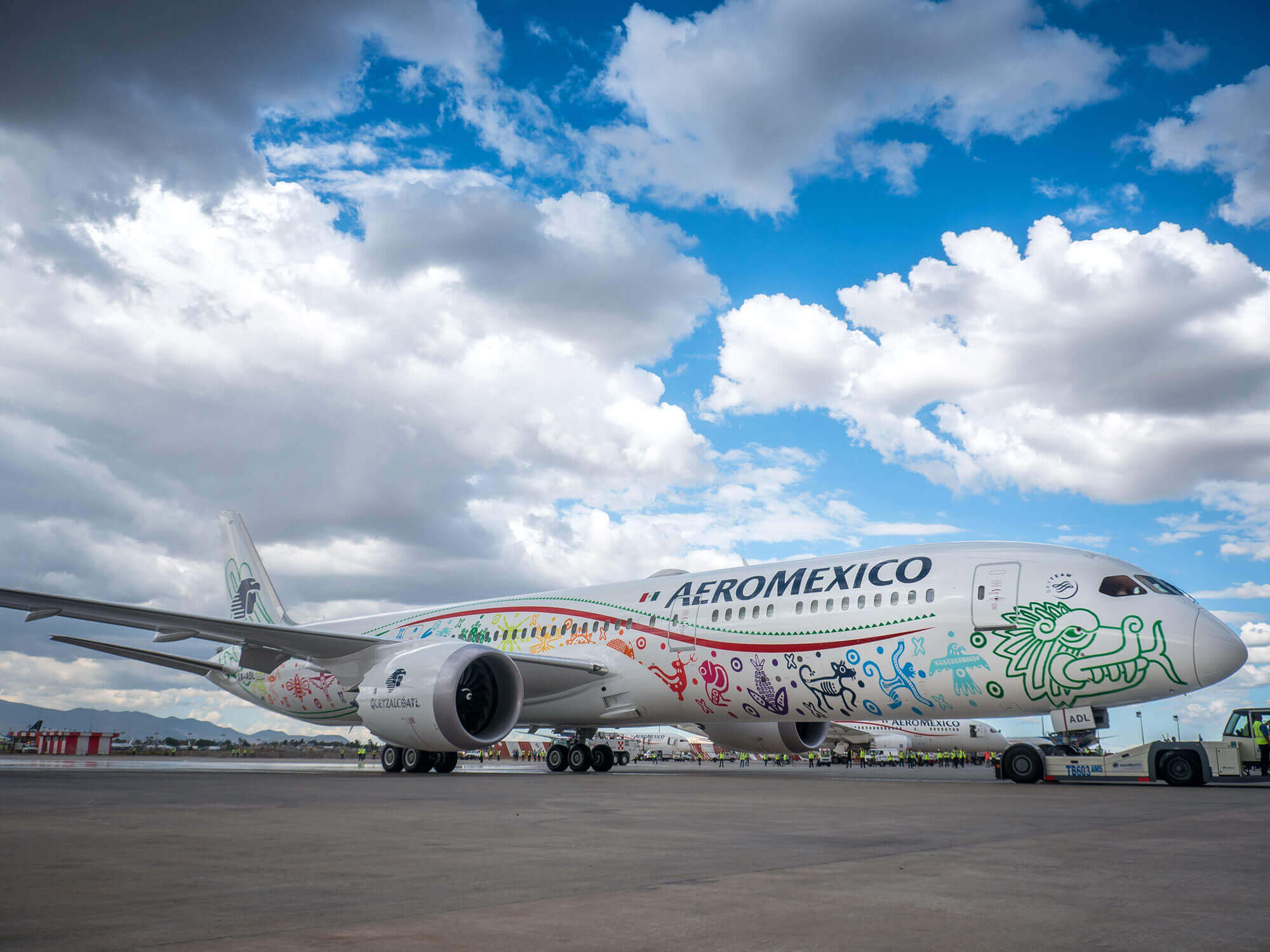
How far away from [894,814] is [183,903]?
6.23 metres

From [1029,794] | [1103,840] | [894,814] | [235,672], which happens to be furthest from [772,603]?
[235,672]

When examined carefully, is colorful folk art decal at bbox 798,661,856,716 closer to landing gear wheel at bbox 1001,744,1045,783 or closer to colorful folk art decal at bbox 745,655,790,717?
colorful folk art decal at bbox 745,655,790,717

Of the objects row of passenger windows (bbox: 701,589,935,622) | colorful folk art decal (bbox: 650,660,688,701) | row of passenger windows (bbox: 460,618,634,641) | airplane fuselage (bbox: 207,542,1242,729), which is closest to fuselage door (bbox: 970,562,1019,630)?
airplane fuselage (bbox: 207,542,1242,729)

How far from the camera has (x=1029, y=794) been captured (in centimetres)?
1094

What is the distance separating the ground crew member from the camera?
54.5 feet

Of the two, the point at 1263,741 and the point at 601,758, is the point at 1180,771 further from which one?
the point at 601,758

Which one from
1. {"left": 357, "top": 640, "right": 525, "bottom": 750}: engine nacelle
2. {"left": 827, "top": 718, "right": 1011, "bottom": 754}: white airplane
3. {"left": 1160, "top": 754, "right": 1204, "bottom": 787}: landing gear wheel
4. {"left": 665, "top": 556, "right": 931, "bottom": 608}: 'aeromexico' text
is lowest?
{"left": 827, "top": 718, "right": 1011, "bottom": 754}: white airplane

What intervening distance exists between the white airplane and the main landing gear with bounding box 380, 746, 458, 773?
4123 centimetres

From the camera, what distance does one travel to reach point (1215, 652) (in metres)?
12.4

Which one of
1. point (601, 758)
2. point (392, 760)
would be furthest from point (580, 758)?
point (392, 760)

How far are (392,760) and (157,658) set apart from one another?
7837 millimetres

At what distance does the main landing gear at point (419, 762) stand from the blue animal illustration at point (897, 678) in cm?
850

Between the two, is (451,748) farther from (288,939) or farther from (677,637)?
(288,939)

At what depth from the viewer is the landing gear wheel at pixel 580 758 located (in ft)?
67.7
